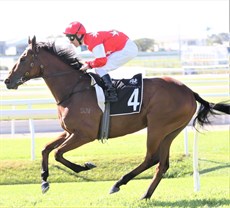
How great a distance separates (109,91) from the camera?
782 centimetres

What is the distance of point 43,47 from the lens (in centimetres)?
814

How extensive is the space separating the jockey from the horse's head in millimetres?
468

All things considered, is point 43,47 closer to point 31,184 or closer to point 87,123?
point 87,123

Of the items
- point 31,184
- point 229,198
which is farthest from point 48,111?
point 229,198

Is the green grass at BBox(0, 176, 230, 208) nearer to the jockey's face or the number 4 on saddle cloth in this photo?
the number 4 on saddle cloth

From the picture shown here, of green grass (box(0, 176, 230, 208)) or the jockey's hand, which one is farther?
the jockey's hand

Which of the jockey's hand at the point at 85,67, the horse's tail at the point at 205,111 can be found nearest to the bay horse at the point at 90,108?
the jockey's hand at the point at 85,67

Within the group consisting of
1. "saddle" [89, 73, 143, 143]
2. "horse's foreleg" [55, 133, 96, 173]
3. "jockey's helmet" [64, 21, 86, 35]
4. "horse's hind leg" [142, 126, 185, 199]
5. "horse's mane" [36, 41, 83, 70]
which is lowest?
"horse's hind leg" [142, 126, 185, 199]

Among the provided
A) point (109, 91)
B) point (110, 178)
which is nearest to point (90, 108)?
point (109, 91)

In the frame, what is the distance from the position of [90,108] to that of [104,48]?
2.43 feet

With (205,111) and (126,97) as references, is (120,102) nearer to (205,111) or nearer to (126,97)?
(126,97)

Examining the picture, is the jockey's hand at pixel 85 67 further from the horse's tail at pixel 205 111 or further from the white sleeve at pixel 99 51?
the horse's tail at pixel 205 111

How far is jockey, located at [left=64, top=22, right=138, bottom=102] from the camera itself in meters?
7.81

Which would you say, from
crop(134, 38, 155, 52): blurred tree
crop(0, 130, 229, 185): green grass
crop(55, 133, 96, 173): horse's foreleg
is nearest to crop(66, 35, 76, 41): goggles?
Result: crop(55, 133, 96, 173): horse's foreleg
